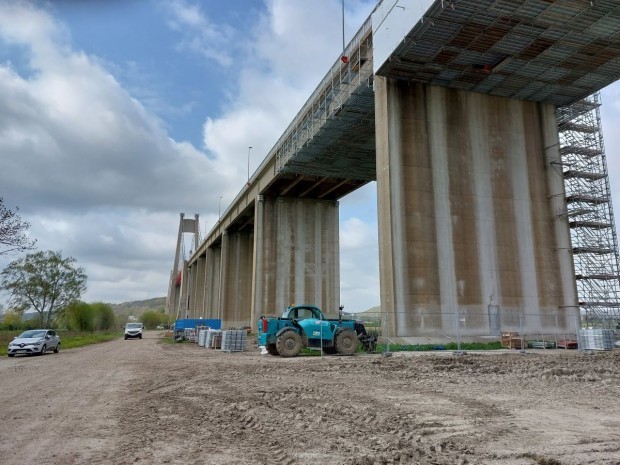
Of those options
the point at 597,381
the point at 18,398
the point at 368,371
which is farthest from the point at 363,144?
the point at 18,398

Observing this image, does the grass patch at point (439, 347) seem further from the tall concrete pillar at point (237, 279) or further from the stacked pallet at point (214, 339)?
the tall concrete pillar at point (237, 279)

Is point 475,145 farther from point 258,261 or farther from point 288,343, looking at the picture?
point 258,261

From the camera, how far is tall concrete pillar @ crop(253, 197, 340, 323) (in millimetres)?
49531

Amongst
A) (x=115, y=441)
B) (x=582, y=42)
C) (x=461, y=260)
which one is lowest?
(x=115, y=441)

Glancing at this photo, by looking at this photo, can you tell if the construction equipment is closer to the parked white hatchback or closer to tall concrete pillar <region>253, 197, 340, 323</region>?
the parked white hatchback

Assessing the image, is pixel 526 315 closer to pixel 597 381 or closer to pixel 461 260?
pixel 461 260

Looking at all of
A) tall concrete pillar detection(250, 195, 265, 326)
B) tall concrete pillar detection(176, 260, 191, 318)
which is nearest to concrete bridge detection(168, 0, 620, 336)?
tall concrete pillar detection(250, 195, 265, 326)

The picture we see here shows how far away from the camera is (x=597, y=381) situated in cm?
1147

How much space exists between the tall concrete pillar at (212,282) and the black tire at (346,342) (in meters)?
64.4

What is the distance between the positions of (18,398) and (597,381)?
12830 millimetres

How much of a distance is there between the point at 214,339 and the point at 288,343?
12.1 meters

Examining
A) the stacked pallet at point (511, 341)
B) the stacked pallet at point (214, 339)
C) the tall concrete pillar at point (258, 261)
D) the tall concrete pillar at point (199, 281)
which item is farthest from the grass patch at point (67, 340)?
the tall concrete pillar at point (199, 281)

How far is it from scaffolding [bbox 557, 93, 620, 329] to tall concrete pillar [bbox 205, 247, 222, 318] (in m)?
62.4

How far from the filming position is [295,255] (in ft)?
169
